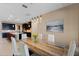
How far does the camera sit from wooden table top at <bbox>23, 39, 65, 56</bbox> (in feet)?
6.28

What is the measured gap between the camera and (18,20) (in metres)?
2.05

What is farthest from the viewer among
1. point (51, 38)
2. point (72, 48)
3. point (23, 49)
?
point (51, 38)

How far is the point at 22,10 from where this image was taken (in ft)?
6.47

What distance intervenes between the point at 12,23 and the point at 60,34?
975mm

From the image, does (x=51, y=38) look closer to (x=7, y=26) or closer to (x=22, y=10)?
(x=22, y=10)

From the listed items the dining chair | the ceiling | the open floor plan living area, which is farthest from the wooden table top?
the ceiling

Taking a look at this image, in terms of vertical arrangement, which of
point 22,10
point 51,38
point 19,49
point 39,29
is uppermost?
point 22,10

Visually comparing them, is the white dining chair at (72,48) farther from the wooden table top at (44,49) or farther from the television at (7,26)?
the television at (7,26)

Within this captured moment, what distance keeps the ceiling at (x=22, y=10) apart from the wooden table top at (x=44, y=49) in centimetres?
50

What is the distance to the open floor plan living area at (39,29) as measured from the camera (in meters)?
1.90

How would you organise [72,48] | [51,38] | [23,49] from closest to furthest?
1. [72,48]
2. [23,49]
3. [51,38]

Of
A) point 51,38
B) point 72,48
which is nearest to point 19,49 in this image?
point 51,38

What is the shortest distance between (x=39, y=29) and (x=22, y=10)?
0.51m

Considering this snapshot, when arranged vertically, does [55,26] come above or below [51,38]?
above
